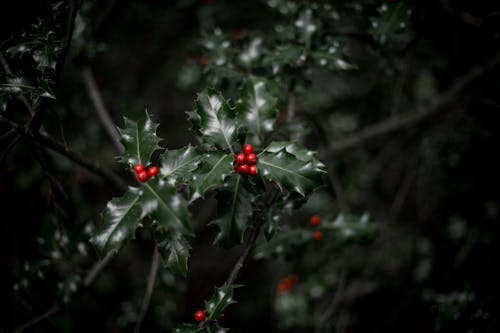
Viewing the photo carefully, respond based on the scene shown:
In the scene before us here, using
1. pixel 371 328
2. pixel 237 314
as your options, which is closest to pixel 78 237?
pixel 237 314

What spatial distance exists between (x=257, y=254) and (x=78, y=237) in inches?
45.0

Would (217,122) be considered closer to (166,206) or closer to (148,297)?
(166,206)

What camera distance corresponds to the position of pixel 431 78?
3.22m

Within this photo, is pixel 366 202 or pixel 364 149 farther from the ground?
pixel 364 149

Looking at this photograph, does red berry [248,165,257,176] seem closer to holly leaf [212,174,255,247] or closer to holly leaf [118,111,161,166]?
holly leaf [212,174,255,247]

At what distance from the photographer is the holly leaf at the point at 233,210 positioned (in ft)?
3.72

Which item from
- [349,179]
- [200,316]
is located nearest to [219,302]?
[200,316]

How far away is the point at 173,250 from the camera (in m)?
1.25

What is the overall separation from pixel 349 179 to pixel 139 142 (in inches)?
79.0

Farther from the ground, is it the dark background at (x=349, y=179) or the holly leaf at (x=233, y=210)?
the holly leaf at (x=233, y=210)

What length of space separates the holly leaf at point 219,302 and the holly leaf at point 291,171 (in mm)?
→ 480

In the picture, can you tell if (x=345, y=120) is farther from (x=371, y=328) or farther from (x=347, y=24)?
(x=371, y=328)

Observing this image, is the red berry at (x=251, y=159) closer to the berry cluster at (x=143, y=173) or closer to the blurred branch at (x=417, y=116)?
the berry cluster at (x=143, y=173)

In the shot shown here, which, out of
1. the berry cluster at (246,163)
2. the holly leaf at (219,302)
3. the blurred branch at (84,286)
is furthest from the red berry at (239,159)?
the blurred branch at (84,286)
